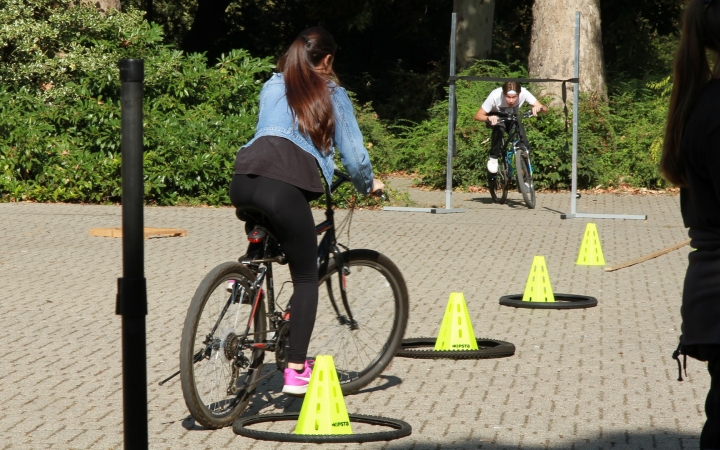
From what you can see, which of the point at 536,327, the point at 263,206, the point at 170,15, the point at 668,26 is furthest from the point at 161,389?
the point at 170,15

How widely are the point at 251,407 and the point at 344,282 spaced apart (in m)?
0.79

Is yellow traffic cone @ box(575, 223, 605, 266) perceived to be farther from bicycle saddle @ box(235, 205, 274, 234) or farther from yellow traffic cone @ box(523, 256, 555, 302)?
bicycle saddle @ box(235, 205, 274, 234)

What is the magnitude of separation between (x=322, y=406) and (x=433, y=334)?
254cm

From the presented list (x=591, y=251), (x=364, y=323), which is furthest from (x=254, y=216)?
(x=591, y=251)

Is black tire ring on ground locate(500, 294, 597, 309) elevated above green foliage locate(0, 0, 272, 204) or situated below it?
below

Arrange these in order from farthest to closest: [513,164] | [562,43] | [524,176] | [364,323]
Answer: [562,43], [513,164], [524,176], [364,323]

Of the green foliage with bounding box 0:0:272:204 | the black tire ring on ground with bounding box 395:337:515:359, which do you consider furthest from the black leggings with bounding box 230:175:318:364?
the green foliage with bounding box 0:0:272:204

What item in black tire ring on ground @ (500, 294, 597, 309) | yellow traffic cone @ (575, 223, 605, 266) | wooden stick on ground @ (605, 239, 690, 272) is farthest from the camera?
yellow traffic cone @ (575, 223, 605, 266)

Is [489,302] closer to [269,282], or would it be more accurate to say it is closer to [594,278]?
[594,278]

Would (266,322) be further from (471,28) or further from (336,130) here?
(471,28)

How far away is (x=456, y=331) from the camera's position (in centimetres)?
645

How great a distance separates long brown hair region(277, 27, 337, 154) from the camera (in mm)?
4875

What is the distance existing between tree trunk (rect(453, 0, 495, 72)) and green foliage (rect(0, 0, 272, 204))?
7.39 meters

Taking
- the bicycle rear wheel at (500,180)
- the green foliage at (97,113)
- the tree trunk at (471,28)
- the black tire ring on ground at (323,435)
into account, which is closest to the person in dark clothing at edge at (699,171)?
the black tire ring on ground at (323,435)
